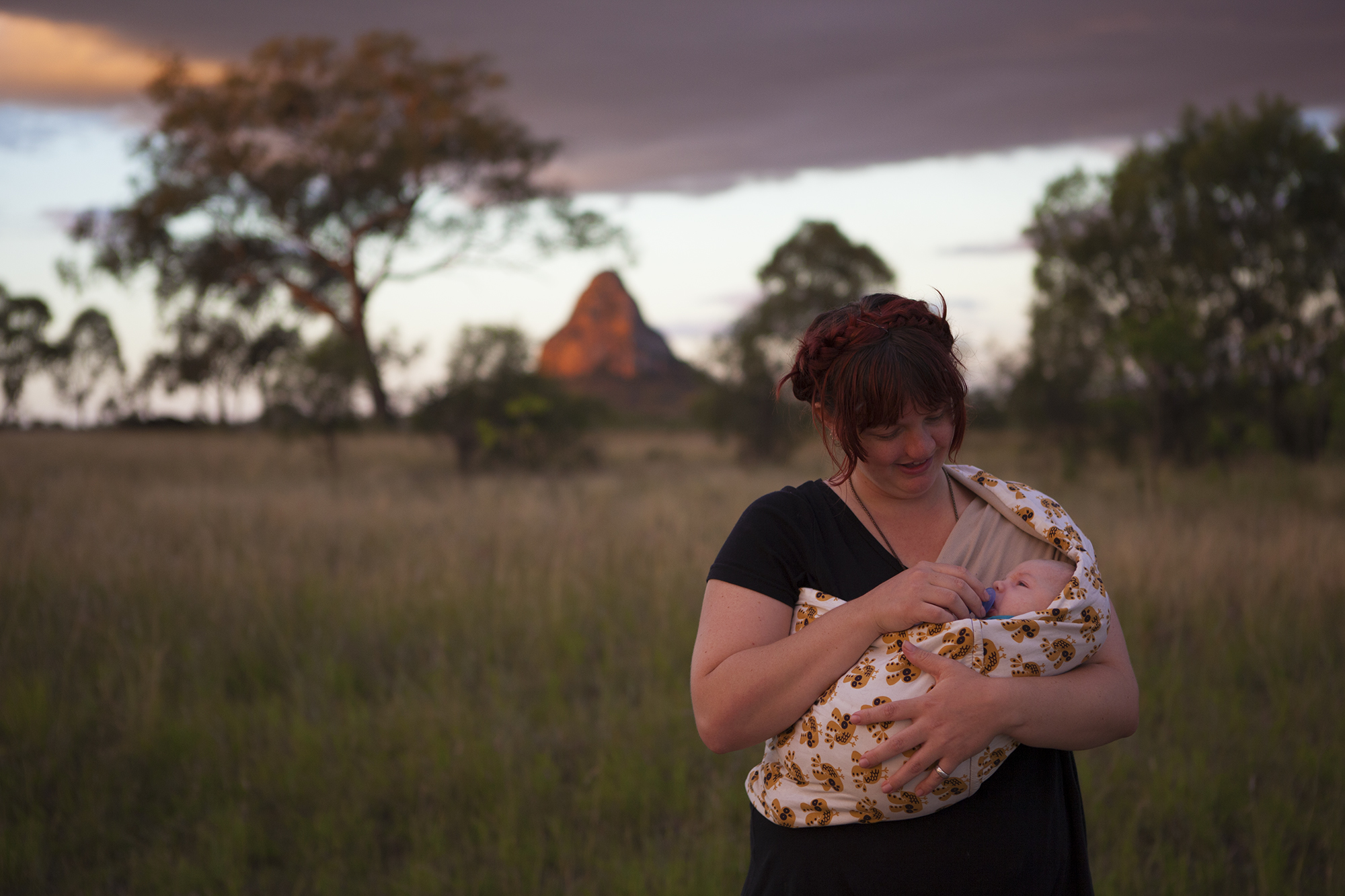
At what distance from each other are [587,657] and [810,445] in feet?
60.4

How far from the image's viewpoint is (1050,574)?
1521mm

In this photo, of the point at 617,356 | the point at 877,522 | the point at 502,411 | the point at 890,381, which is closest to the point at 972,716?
the point at 877,522

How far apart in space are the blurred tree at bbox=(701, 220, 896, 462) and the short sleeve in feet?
59.3

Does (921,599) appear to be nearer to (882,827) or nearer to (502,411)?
(882,827)

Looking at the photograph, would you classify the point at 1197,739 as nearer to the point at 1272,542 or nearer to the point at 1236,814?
the point at 1236,814

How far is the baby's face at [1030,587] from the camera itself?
1484 mm

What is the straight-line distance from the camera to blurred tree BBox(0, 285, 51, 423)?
1766 inches

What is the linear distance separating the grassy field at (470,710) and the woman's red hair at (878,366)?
2130 millimetres

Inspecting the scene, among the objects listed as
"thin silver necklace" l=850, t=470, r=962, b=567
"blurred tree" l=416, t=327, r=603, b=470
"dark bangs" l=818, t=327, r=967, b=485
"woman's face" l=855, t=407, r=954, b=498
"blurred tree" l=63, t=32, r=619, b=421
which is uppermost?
"blurred tree" l=63, t=32, r=619, b=421

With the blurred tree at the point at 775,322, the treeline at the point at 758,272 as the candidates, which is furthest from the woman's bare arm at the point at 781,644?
the blurred tree at the point at 775,322

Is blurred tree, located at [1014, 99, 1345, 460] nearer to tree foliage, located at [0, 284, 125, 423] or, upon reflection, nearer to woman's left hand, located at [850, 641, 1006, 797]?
woman's left hand, located at [850, 641, 1006, 797]

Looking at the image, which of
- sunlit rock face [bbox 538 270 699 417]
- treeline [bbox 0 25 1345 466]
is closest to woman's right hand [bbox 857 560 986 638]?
treeline [bbox 0 25 1345 466]

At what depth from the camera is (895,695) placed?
137 centimetres

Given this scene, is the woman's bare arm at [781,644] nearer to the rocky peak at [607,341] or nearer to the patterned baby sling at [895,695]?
the patterned baby sling at [895,695]
